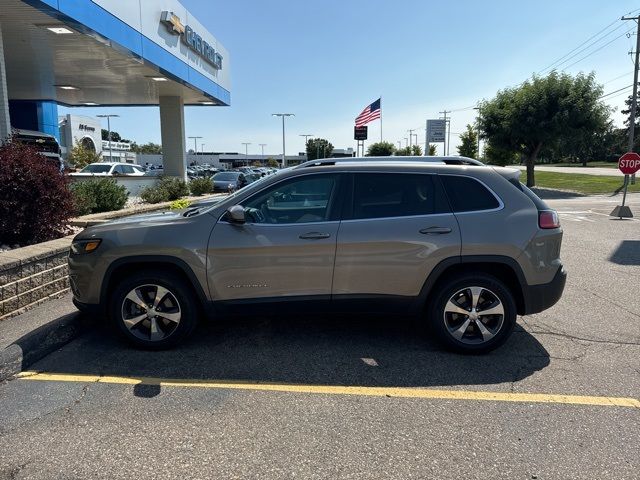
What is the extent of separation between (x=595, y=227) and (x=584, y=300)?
852 centimetres

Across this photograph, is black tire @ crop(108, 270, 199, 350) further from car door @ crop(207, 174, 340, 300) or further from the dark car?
the dark car

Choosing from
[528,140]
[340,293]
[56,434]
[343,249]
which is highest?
[528,140]

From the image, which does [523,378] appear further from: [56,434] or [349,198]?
[56,434]

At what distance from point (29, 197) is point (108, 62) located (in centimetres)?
1022

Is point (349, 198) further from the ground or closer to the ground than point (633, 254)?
further from the ground


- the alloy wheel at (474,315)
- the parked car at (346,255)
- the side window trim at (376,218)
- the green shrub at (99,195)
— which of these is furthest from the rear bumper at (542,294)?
the green shrub at (99,195)

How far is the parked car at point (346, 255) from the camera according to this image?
412 cm

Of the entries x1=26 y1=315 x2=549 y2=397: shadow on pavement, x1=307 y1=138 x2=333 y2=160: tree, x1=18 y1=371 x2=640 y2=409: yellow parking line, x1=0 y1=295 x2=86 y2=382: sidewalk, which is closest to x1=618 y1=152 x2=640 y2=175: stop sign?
x1=26 y1=315 x2=549 y2=397: shadow on pavement

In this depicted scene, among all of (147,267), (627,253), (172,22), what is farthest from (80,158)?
(627,253)

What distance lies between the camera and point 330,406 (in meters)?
3.41

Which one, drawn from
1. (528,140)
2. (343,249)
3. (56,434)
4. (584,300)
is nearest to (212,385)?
(56,434)

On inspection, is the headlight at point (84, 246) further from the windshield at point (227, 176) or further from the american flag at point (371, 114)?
the american flag at point (371, 114)

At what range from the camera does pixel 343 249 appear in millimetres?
4109

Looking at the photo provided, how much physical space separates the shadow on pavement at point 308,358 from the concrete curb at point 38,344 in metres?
0.10
